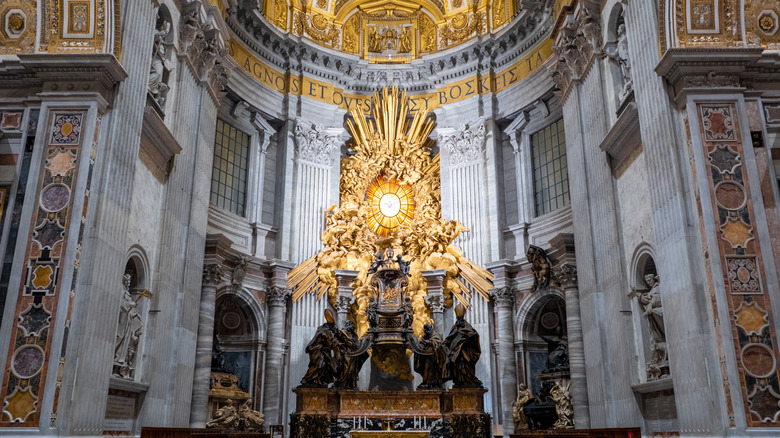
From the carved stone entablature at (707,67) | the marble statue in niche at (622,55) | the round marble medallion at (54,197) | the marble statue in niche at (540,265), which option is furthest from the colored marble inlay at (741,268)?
the round marble medallion at (54,197)

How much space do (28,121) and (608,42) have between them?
11404mm

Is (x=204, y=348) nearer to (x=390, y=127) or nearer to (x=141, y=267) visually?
(x=141, y=267)

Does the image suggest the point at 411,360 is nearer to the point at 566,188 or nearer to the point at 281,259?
the point at 281,259

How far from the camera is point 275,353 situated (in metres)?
17.8

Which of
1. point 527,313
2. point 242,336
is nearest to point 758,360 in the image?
point 527,313

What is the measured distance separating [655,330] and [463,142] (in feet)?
34.9

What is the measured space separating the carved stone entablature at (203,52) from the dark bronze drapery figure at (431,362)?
332 inches

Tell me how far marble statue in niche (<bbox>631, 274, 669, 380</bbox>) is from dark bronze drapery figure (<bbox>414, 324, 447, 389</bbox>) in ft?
18.8

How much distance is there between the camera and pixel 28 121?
34.5ft

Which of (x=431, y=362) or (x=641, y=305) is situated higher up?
(x=641, y=305)

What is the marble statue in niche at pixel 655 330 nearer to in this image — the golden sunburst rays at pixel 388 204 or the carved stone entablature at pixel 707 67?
the carved stone entablature at pixel 707 67

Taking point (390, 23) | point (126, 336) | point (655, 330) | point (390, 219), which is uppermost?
point (390, 23)

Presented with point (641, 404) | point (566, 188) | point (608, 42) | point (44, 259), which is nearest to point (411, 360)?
point (566, 188)

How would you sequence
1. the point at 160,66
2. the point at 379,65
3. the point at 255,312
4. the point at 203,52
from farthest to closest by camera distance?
1. the point at 379,65
2. the point at 255,312
3. the point at 203,52
4. the point at 160,66
